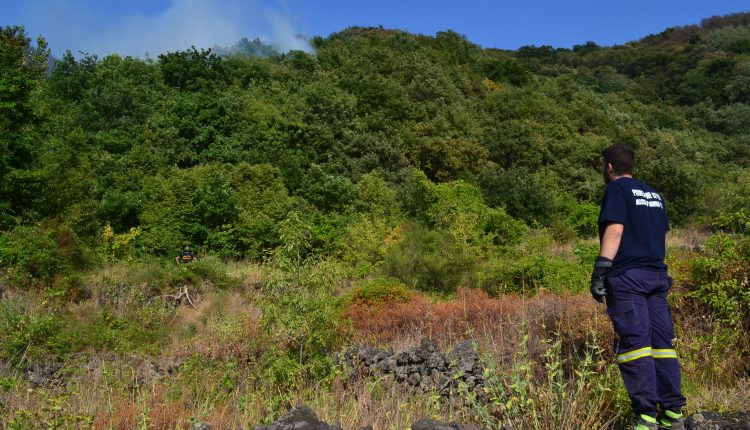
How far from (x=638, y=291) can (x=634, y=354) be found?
1.50 feet

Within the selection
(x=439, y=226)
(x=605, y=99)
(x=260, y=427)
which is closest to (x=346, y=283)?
(x=439, y=226)

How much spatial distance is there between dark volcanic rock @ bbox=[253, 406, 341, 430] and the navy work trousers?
201 cm

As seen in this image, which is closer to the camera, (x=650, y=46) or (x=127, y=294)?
(x=127, y=294)

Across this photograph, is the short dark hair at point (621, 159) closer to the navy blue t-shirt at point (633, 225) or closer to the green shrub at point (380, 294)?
the navy blue t-shirt at point (633, 225)

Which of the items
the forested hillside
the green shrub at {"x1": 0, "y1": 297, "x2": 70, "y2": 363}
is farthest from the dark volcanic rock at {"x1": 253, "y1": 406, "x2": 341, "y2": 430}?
the green shrub at {"x1": 0, "y1": 297, "x2": 70, "y2": 363}

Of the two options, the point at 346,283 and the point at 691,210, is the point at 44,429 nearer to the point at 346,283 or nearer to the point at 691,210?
the point at 346,283

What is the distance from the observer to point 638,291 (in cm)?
410

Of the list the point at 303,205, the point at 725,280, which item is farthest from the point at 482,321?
the point at 303,205

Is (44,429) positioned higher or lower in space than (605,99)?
lower

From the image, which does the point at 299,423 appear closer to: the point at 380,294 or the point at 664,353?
the point at 664,353

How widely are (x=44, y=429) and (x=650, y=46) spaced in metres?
89.7

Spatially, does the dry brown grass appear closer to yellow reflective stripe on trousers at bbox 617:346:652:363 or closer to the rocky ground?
the rocky ground

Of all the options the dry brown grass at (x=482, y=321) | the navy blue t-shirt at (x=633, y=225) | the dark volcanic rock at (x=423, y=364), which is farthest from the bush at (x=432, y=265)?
the navy blue t-shirt at (x=633, y=225)

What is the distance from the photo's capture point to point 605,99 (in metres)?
47.2
